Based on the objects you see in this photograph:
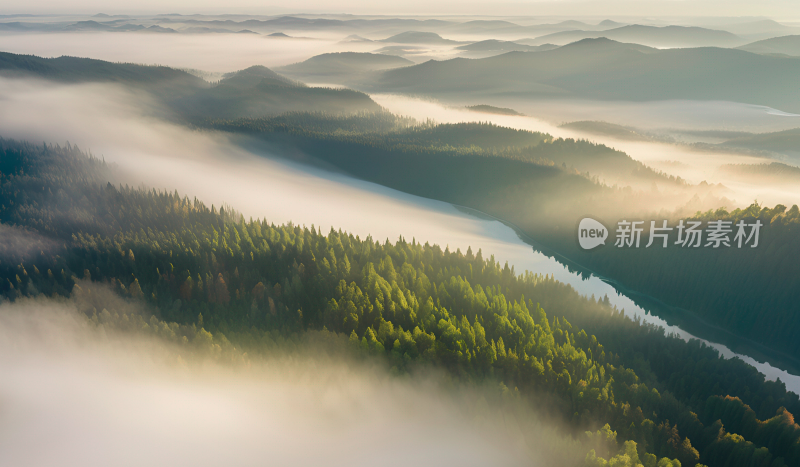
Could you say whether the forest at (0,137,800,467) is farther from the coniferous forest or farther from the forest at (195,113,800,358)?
the forest at (195,113,800,358)

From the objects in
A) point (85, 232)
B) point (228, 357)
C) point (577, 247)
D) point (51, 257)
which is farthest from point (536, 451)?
point (577, 247)

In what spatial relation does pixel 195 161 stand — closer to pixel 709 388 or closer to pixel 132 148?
pixel 132 148

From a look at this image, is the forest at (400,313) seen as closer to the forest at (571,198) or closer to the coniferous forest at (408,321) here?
the coniferous forest at (408,321)

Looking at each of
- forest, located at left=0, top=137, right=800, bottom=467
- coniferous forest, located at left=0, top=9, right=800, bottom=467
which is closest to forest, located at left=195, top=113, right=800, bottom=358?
coniferous forest, located at left=0, top=9, right=800, bottom=467

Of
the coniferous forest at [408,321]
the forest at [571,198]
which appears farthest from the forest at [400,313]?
the forest at [571,198]

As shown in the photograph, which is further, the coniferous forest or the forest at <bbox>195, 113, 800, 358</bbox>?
the forest at <bbox>195, 113, 800, 358</bbox>

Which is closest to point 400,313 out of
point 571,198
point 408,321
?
point 408,321

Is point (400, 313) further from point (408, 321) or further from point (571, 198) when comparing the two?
point (571, 198)

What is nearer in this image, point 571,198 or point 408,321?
point 408,321
